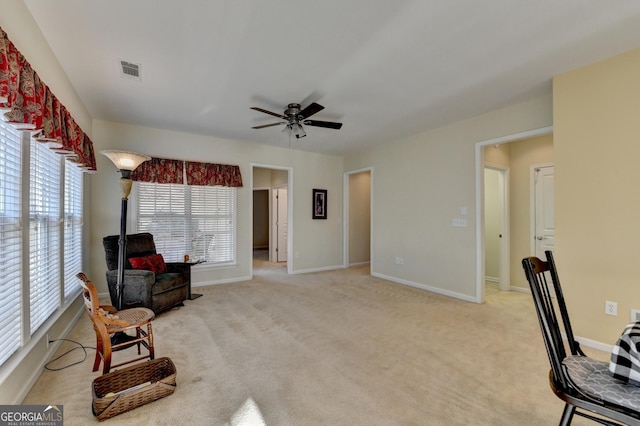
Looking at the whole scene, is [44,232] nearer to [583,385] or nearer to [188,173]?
[188,173]

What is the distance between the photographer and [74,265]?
337 centimetres

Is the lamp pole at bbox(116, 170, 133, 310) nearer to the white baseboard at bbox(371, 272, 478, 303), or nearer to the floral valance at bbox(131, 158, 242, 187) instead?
Answer: the floral valance at bbox(131, 158, 242, 187)

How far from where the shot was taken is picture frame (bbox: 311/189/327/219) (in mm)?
6285

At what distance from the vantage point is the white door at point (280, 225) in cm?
749

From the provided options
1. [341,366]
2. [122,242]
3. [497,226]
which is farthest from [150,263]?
[497,226]

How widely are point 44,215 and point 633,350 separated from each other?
3.83 m

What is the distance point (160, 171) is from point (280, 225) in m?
3.44

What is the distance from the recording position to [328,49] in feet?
7.88

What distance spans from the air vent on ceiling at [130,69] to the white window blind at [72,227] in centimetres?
117

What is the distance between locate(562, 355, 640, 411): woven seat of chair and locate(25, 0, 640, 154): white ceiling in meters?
2.17

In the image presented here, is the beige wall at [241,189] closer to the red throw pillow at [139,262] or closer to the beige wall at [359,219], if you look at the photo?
the beige wall at [359,219]

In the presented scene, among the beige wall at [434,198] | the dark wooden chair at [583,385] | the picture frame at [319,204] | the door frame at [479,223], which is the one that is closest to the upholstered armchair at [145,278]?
the picture frame at [319,204]

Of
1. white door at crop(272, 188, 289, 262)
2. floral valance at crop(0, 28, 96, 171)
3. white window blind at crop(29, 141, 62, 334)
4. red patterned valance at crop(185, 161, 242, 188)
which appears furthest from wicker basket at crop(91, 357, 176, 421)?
white door at crop(272, 188, 289, 262)

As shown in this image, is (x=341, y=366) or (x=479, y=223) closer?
(x=341, y=366)
